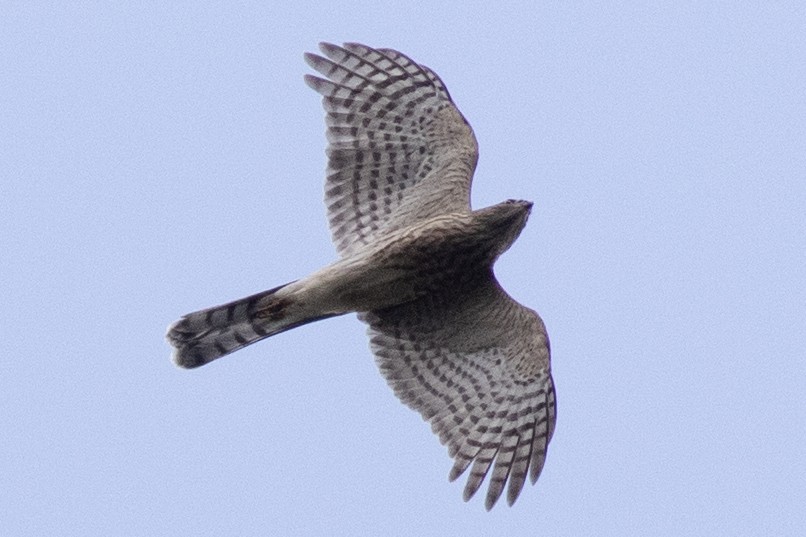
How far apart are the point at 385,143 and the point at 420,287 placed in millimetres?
1324

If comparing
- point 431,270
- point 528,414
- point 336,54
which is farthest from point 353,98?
point 528,414

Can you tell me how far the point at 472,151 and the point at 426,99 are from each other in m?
0.57

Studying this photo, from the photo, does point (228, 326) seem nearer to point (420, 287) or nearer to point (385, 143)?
point (420, 287)

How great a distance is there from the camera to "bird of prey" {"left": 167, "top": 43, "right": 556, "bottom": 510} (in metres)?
12.4

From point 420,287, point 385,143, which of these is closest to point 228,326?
point 420,287

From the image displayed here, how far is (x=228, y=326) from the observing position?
12617 millimetres

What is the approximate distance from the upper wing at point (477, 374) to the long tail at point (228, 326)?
662 mm

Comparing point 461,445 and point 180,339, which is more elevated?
point 180,339

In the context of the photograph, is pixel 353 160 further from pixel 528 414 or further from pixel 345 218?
pixel 528 414

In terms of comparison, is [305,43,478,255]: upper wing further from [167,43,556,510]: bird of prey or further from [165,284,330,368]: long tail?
[165,284,330,368]: long tail

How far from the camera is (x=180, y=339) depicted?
41.5 feet

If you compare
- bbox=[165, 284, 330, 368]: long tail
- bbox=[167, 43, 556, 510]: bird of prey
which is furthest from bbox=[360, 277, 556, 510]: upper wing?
bbox=[165, 284, 330, 368]: long tail

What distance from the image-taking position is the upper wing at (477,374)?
12.5 metres

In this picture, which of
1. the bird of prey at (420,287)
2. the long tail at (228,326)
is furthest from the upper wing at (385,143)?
the long tail at (228,326)
